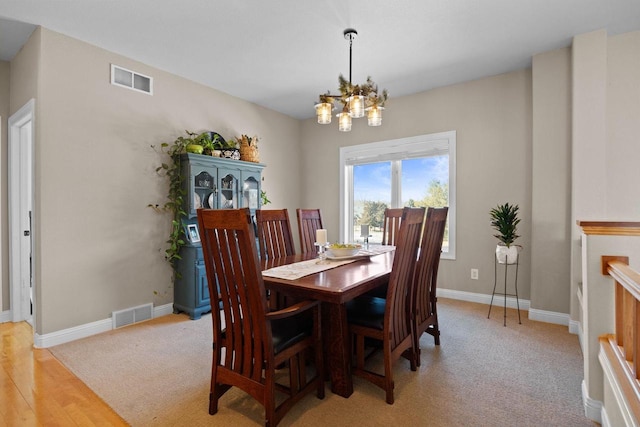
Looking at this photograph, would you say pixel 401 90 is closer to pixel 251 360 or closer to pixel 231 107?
pixel 231 107

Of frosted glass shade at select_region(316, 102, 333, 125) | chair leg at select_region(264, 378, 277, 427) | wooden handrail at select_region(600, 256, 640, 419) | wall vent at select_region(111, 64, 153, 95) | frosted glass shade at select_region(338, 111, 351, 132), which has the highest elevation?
wall vent at select_region(111, 64, 153, 95)

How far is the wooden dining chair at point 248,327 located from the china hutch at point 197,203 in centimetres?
154

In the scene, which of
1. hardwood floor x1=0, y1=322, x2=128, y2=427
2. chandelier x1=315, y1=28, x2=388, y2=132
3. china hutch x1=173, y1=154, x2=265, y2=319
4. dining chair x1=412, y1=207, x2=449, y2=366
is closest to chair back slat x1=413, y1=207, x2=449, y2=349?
dining chair x1=412, y1=207, x2=449, y2=366

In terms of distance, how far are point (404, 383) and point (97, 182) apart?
10.0 ft

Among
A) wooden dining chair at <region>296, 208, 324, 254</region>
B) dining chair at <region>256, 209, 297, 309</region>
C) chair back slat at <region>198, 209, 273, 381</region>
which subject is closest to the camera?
chair back slat at <region>198, 209, 273, 381</region>

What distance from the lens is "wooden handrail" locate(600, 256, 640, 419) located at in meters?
1.17

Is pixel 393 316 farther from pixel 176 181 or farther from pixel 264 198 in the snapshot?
pixel 264 198

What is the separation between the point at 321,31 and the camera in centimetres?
271

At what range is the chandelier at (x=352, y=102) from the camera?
242 cm

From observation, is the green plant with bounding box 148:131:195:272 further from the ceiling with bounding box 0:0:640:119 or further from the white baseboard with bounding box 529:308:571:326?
the white baseboard with bounding box 529:308:571:326

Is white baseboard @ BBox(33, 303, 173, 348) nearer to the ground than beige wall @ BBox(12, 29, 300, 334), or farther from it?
nearer to the ground

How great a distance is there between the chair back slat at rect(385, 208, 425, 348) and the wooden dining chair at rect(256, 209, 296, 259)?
119 cm

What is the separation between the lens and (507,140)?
356cm

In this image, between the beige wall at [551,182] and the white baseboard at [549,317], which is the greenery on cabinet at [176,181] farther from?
the white baseboard at [549,317]
